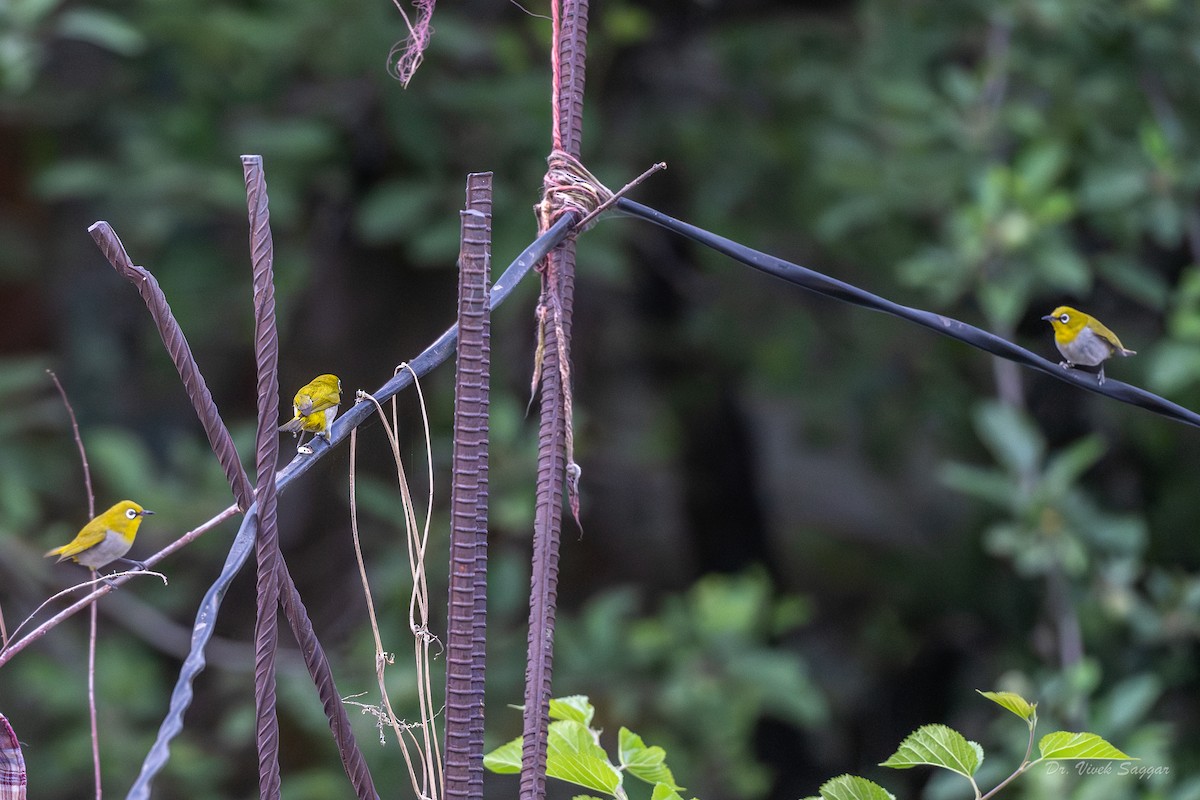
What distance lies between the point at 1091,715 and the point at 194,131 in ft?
8.75

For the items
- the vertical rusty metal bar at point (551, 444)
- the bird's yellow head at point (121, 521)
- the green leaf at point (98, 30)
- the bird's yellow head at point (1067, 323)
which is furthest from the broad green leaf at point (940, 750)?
the green leaf at point (98, 30)

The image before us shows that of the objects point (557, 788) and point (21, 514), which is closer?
point (21, 514)

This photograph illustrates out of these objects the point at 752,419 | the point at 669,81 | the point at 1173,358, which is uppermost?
the point at 669,81

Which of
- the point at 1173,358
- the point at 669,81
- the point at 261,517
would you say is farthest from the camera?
the point at 669,81

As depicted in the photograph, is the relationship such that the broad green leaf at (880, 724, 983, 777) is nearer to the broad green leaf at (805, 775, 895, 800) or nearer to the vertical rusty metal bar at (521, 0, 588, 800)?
the broad green leaf at (805, 775, 895, 800)

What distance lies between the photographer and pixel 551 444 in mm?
975

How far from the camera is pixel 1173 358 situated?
2.58 m

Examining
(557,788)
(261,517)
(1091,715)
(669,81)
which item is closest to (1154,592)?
(1091,715)

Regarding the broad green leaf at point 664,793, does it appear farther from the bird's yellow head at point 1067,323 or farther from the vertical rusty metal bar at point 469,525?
the bird's yellow head at point 1067,323

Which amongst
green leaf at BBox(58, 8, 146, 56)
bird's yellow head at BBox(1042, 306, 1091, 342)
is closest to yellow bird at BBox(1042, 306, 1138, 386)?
bird's yellow head at BBox(1042, 306, 1091, 342)

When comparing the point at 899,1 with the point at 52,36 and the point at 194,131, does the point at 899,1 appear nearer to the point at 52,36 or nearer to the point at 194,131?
the point at 194,131

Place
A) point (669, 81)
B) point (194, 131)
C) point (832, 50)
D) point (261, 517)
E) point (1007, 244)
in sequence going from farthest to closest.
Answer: point (669, 81) → point (832, 50) → point (194, 131) → point (1007, 244) → point (261, 517)

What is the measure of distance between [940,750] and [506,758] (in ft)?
1.24

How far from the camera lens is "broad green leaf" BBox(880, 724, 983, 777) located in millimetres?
983
